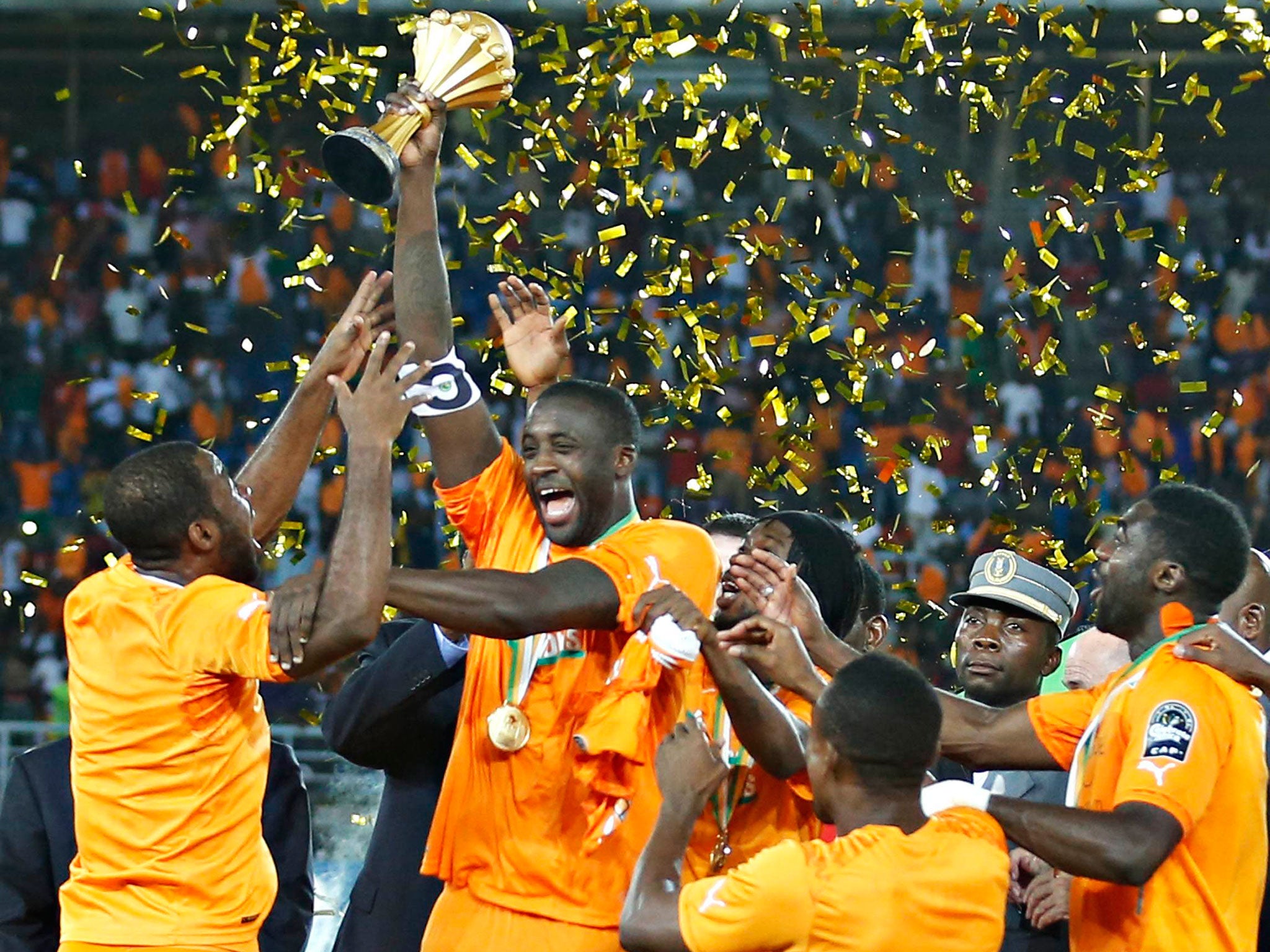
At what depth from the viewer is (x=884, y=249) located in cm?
1069

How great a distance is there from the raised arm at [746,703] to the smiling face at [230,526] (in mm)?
796

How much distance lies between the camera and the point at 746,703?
3.54 metres

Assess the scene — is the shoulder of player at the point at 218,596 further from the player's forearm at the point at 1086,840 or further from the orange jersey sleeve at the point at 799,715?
the player's forearm at the point at 1086,840

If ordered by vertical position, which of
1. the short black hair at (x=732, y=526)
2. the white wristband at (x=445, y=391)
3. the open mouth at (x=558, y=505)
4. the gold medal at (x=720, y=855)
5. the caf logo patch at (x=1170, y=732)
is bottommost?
the gold medal at (x=720, y=855)

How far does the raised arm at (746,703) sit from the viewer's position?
3.45 metres

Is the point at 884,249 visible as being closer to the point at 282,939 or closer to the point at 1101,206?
the point at 1101,206

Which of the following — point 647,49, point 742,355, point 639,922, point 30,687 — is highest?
point 647,49

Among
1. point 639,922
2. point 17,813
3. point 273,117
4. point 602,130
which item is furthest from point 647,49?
point 639,922

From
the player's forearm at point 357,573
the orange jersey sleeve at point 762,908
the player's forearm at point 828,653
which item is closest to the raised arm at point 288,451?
the player's forearm at point 357,573

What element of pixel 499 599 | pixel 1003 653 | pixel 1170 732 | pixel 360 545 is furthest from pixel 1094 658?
pixel 360 545

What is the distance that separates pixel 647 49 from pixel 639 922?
426 centimetres

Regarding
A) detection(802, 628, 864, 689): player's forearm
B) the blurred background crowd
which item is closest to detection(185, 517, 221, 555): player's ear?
detection(802, 628, 864, 689): player's forearm

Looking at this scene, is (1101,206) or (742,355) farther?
(1101,206)

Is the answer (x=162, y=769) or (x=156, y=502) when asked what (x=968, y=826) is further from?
(x=156, y=502)
